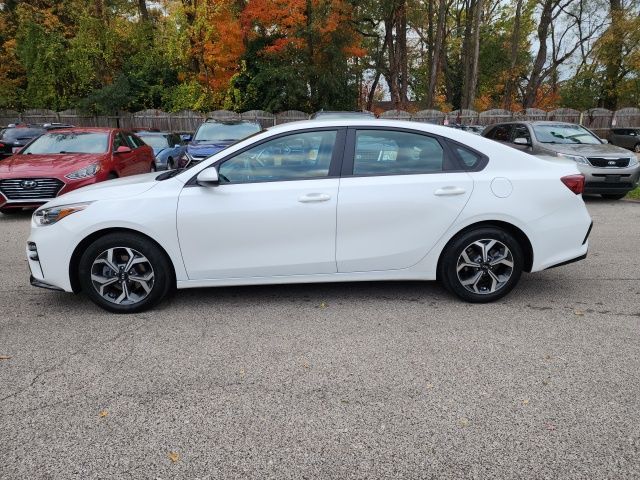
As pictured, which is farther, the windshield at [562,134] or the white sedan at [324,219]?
the windshield at [562,134]

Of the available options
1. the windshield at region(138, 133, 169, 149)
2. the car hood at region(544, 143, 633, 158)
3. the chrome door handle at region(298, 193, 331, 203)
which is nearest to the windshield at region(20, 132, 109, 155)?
the windshield at region(138, 133, 169, 149)

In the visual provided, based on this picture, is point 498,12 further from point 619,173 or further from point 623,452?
point 623,452

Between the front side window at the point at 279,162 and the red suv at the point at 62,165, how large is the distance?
5.37 metres

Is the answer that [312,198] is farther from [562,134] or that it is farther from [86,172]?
[562,134]

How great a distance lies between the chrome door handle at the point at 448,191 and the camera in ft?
13.9

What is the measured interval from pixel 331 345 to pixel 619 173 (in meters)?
8.68

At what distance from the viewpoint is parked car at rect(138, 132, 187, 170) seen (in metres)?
13.8

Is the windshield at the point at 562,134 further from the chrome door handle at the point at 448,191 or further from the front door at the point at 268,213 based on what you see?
the front door at the point at 268,213

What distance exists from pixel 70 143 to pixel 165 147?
495 cm

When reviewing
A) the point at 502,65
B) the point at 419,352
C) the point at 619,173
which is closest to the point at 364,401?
the point at 419,352

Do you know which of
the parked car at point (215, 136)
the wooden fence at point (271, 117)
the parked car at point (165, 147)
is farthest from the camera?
the wooden fence at point (271, 117)

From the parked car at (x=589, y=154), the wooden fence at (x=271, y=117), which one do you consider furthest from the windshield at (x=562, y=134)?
the wooden fence at (x=271, y=117)

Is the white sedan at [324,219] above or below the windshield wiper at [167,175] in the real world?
below

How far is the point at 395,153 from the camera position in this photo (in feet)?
14.3
